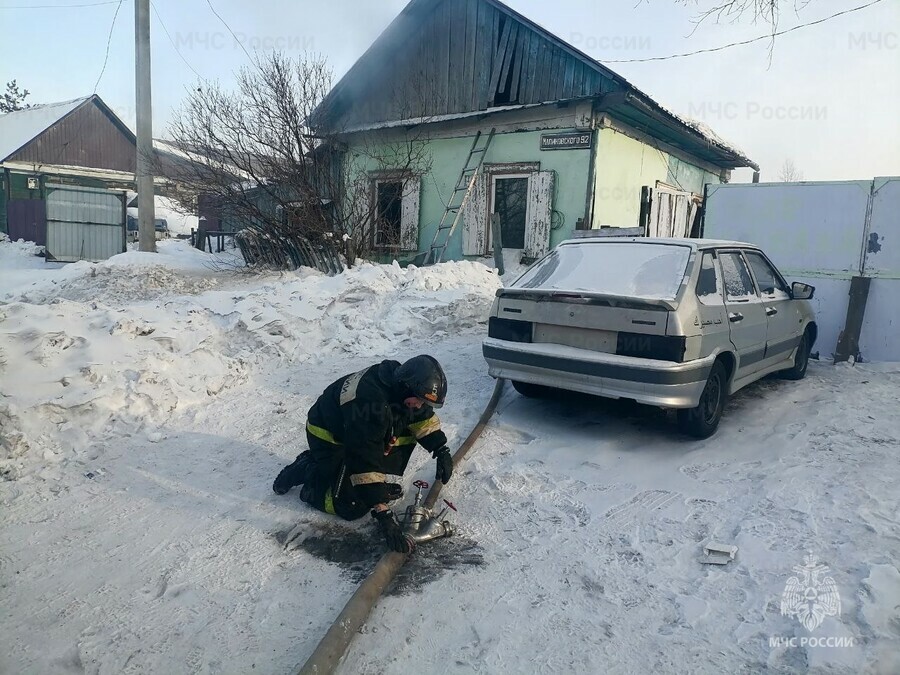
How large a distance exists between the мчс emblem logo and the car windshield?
2.02 meters

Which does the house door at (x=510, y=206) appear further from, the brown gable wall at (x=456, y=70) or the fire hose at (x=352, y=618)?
the fire hose at (x=352, y=618)

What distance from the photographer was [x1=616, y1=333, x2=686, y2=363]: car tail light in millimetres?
4191

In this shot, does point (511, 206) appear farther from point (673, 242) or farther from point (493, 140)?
point (673, 242)

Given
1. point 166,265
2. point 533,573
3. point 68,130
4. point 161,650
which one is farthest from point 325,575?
point 68,130

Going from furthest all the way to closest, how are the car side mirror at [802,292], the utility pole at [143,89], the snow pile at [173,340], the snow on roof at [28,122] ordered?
the snow on roof at [28,122], the utility pole at [143,89], the car side mirror at [802,292], the snow pile at [173,340]

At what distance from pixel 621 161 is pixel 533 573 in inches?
423

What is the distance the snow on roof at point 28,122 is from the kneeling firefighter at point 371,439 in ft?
114

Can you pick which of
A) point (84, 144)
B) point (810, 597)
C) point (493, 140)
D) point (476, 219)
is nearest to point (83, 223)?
point (476, 219)

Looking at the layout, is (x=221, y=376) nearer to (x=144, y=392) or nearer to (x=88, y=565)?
(x=144, y=392)

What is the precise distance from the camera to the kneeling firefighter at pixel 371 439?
3.27 meters

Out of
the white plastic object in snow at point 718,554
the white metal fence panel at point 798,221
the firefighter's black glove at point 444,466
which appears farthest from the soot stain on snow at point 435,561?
the white metal fence panel at point 798,221

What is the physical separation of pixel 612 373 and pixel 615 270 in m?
0.99

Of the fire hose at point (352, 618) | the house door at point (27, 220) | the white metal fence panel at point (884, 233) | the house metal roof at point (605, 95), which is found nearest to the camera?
the fire hose at point (352, 618)

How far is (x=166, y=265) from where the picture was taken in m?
13.3
